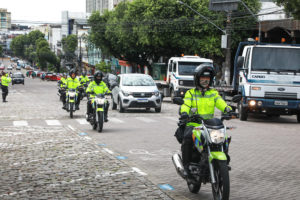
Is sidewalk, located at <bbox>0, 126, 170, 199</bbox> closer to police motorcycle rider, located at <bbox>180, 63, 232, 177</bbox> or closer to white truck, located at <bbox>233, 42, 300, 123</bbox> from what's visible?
police motorcycle rider, located at <bbox>180, 63, 232, 177</bbox>

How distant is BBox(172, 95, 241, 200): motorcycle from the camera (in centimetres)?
614

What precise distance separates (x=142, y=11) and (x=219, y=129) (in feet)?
160

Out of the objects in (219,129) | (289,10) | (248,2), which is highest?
(248,2)

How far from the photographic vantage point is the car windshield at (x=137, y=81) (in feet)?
78.4

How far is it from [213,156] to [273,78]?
12990mm

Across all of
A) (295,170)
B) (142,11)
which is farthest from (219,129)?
(142,11)

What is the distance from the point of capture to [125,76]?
2438 cm

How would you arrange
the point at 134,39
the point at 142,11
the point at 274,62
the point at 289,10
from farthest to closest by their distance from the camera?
1. the point at 134,39
2. the point at 142,11
3. the point at 289,10
4. the point at 274,62

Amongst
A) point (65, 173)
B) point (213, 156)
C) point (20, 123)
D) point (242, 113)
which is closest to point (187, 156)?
point (213, 156)

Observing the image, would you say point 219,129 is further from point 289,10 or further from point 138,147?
point 289,10

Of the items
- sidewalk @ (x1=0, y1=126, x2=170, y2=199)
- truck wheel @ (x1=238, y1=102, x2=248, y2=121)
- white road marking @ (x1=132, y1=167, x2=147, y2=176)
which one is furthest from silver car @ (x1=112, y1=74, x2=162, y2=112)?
white road marking @ (x1=132, y1=167, x2=147, y2=176)

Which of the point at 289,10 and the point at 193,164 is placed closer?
the point at 193,164

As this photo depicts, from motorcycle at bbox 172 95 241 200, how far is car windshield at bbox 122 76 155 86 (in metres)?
16.9

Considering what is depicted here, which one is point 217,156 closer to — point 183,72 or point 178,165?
point 178,165
